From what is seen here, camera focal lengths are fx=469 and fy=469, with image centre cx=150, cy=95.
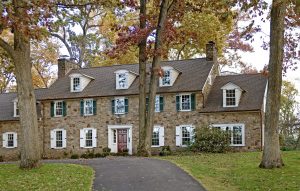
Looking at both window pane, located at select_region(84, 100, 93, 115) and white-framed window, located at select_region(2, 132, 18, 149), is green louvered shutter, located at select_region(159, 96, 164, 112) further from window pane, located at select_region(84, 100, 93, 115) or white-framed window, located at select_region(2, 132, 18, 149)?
white-framed window, located at select_region(2, 132, 18, 149)

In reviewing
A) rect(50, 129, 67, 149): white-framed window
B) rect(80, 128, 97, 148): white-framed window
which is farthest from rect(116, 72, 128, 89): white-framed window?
rect(50, 129, 67, 149): white-framed window

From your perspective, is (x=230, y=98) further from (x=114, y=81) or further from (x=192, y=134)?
(x=114, y=81)

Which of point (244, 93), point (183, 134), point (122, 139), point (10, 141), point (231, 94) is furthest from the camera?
point (10, 141)

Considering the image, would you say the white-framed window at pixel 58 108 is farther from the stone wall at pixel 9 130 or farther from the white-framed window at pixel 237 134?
the white-framed window at pixel 237 134

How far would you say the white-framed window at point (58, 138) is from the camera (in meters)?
35.2

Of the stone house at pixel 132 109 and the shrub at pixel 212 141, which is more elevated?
the stone house at pixel 132 109

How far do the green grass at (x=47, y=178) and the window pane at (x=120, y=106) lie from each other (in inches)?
644

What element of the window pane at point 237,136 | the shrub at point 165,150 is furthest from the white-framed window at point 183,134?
the window pane at point 237,136

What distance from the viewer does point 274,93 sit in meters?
16.3

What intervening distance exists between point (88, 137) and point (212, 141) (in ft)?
33.1

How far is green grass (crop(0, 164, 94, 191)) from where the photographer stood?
1256 centimetres

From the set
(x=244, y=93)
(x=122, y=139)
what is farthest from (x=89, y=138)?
(x=244, y=93)

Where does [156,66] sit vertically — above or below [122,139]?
above

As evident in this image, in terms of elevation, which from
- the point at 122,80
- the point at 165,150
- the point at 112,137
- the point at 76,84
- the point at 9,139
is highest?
the point at 122,80
